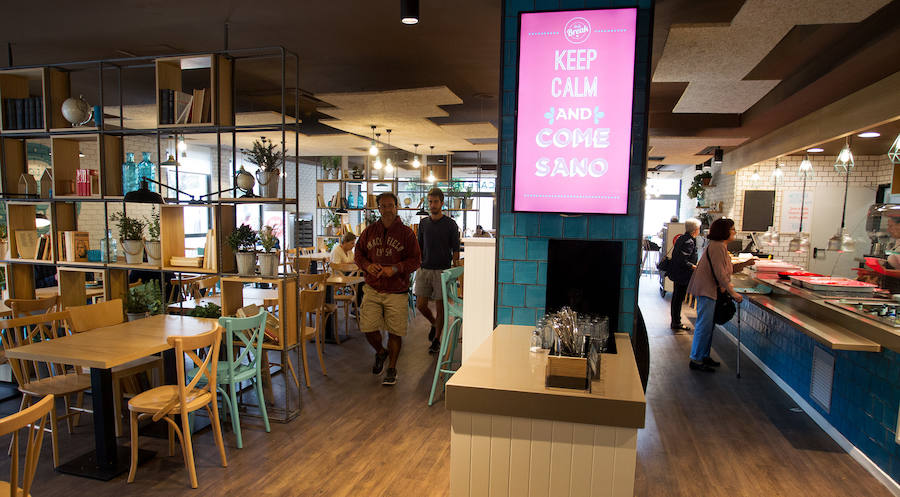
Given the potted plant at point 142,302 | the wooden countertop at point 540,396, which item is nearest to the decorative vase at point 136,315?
the potted plant at point 142,302

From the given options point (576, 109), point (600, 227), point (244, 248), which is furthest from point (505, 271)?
point (244, 248)

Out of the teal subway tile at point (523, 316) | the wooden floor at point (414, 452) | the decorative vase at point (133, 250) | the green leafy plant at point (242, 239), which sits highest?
the green leafy plant at point (242, 239)

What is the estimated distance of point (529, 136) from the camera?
9.36ft

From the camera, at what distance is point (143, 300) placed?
13.8 feet

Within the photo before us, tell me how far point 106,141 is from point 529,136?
3668mm

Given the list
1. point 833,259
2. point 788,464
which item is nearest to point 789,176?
point 833,259

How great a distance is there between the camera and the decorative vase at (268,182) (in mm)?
3989

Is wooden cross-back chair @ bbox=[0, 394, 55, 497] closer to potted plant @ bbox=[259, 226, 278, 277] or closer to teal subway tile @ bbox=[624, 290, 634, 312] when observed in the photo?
potted plant @ bbox=[259, 226, 278, 277]

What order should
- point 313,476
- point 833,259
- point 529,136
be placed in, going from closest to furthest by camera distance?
point 529,136 < point 313,476 < point 833,259

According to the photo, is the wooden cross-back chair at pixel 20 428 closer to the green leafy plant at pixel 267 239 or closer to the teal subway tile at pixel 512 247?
the green leafy plant at pixel 267 239

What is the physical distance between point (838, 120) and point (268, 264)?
5711mm

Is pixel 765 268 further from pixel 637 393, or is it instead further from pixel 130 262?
pixel 130 262

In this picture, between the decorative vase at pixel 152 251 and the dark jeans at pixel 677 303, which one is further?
the dark jeans at pixel 677 303

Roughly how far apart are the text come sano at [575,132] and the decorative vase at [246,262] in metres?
2.42
